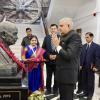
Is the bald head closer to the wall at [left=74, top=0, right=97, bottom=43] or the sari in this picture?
the sari

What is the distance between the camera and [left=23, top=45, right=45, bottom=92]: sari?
5.49 meters

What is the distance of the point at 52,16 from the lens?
42.7 feet

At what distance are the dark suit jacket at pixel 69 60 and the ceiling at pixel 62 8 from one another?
8.96 meters

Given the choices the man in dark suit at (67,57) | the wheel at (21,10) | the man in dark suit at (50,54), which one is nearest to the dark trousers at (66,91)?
the man in dark suit at (67,57)

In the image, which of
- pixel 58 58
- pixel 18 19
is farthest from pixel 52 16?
pixel 58 58

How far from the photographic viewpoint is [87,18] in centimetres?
1161

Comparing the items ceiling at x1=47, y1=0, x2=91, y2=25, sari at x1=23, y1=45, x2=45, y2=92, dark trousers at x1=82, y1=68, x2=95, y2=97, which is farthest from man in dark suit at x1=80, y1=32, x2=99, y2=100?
→ ceiling at x1=47, y1=0, x2=91, y2=25

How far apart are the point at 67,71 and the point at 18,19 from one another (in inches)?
394

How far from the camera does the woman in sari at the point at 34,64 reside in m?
5.50

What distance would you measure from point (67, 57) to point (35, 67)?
224cm

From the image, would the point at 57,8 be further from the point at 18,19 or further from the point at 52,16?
the point at 18,19

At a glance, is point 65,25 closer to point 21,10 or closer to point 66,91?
point 66,91

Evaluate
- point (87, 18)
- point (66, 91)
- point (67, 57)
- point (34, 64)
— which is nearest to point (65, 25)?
point (67, 57)

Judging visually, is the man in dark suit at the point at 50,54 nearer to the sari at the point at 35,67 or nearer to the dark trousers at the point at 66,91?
the sari at the point at 35,67
